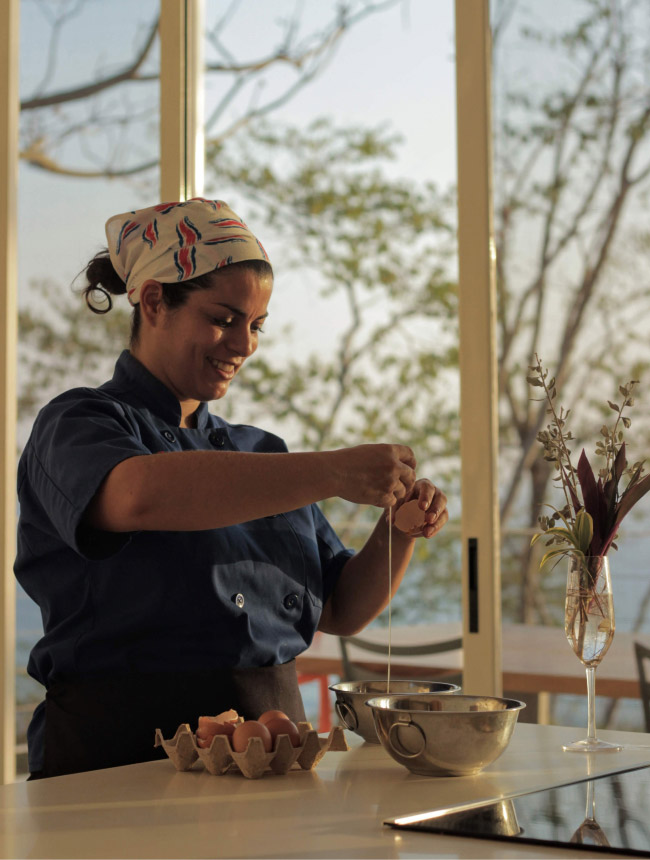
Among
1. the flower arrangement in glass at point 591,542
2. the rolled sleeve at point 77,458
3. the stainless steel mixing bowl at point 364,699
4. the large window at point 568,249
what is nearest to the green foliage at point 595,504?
the flower arrangement in glass at point 591,542

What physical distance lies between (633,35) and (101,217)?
147cm

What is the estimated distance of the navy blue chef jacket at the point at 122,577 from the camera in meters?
1.49

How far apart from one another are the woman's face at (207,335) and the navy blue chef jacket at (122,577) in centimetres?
9

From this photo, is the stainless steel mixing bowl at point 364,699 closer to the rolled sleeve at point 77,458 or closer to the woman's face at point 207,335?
the rolled sleeve at point 77,458

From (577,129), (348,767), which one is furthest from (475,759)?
(577,129)

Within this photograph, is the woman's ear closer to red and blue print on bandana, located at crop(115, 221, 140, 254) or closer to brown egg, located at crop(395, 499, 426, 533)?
red and blue print on bandana, located at crop(115, 221, 140, 254)

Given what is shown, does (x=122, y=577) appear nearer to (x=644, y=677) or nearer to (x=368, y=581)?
(x=368, y=581)

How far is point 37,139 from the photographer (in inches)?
121

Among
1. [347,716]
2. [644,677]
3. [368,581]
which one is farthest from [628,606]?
[347,716]

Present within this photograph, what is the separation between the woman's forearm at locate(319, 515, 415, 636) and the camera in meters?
1.84

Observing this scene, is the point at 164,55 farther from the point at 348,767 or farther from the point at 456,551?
the point at 456,551

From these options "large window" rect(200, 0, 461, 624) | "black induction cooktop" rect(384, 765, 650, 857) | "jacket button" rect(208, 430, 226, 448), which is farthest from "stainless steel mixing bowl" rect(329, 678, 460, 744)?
"large window" rect(200, 0, 461, 624)

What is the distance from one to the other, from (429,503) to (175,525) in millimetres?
391

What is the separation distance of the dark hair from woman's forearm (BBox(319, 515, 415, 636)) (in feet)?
1.56
